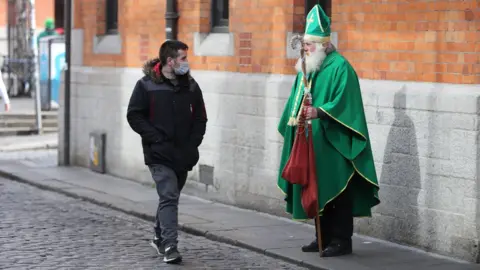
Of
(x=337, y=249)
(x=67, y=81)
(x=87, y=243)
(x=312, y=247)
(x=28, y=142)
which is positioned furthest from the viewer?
(x=28, y=142)

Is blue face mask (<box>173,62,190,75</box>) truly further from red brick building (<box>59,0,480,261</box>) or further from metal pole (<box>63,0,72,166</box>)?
metal pole (<box>63,0,72,166</box>)

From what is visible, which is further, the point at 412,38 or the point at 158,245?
the point at 412,38

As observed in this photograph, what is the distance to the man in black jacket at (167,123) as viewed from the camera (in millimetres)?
9383

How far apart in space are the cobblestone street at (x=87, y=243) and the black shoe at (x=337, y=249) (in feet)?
1.08

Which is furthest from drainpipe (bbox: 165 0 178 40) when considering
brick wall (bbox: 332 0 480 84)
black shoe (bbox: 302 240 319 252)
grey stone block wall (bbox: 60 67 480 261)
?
black shoe (bbox: 302 240 319 252)

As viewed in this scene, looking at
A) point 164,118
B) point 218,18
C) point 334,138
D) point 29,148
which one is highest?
point 218,18

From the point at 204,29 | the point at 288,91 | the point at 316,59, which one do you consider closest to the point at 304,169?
the point at 316,59

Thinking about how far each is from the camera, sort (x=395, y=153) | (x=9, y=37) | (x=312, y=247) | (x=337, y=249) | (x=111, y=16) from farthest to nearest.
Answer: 1. (x=9, y=37)
2. (x=111, y=16)
3. (x=395, y=153)
4. (x=312, y=247)
5. (x=337, y=249)

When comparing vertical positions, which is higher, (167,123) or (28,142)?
(167,123)

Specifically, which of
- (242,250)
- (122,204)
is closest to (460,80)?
(242,250)

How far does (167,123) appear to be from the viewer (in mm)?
9398

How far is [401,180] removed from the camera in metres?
10.0

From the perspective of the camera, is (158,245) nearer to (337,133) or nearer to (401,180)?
(337,133)

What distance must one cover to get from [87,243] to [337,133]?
2.44 m
